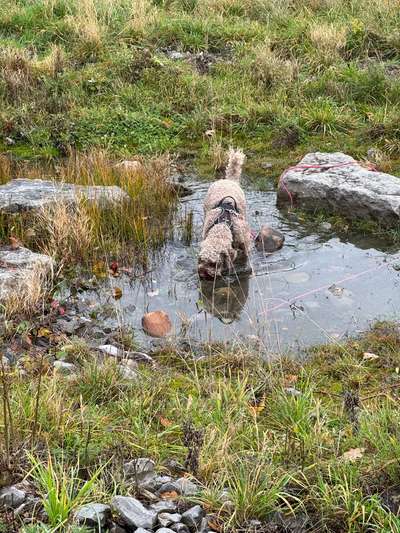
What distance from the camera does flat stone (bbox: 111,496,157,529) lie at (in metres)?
3.12

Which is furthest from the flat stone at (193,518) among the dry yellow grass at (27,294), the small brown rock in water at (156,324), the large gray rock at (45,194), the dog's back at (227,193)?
the large gray rock at (45,194)

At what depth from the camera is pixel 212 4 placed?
43.7 feet

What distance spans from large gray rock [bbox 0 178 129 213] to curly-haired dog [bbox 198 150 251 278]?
111 centimetres

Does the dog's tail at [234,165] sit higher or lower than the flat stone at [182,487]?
lower

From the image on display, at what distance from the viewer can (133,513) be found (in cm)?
314

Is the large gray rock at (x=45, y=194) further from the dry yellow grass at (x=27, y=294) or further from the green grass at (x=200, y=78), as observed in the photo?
the green grass at (x=200, y=78)

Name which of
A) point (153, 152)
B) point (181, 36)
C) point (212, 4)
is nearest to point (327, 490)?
point (153, 152)

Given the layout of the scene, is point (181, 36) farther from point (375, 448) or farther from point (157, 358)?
point (375, 448)

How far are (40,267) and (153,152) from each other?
13.4 ft

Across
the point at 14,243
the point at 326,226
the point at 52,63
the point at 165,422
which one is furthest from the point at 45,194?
the point at 52,63

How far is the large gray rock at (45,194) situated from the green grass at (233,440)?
2.79 metres

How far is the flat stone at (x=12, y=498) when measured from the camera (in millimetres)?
3170

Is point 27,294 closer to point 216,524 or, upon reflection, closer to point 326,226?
point 216,524

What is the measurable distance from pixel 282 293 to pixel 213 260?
690mm
